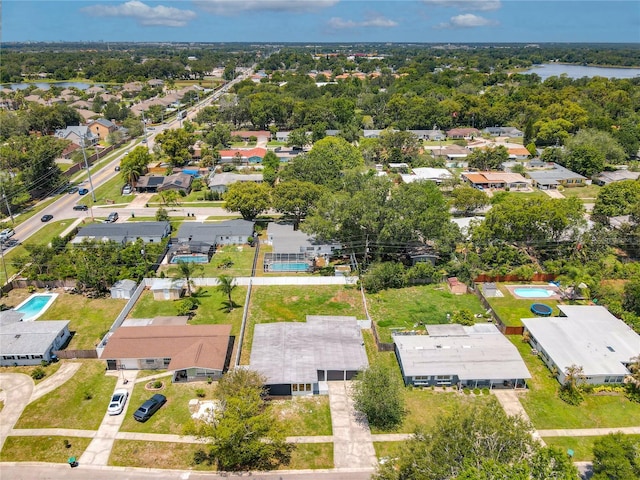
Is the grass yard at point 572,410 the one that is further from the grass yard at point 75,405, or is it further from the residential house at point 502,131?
the residential house at point 502,131

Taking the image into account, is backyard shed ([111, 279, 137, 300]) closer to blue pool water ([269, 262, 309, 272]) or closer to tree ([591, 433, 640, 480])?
blue pool water ([269, 262, 309, 272])

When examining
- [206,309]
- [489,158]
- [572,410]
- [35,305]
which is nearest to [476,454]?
[572,410]

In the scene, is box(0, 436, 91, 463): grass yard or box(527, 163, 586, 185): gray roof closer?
box(0, 436, 91, 463): grass yard

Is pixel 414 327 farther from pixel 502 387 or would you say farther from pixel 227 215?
pixel 227 215

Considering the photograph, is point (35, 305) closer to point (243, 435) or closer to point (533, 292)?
point (243, 435)

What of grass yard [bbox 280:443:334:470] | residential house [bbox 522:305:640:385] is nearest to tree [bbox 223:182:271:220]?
Result: residential house [bbox 522:305:640:385]
